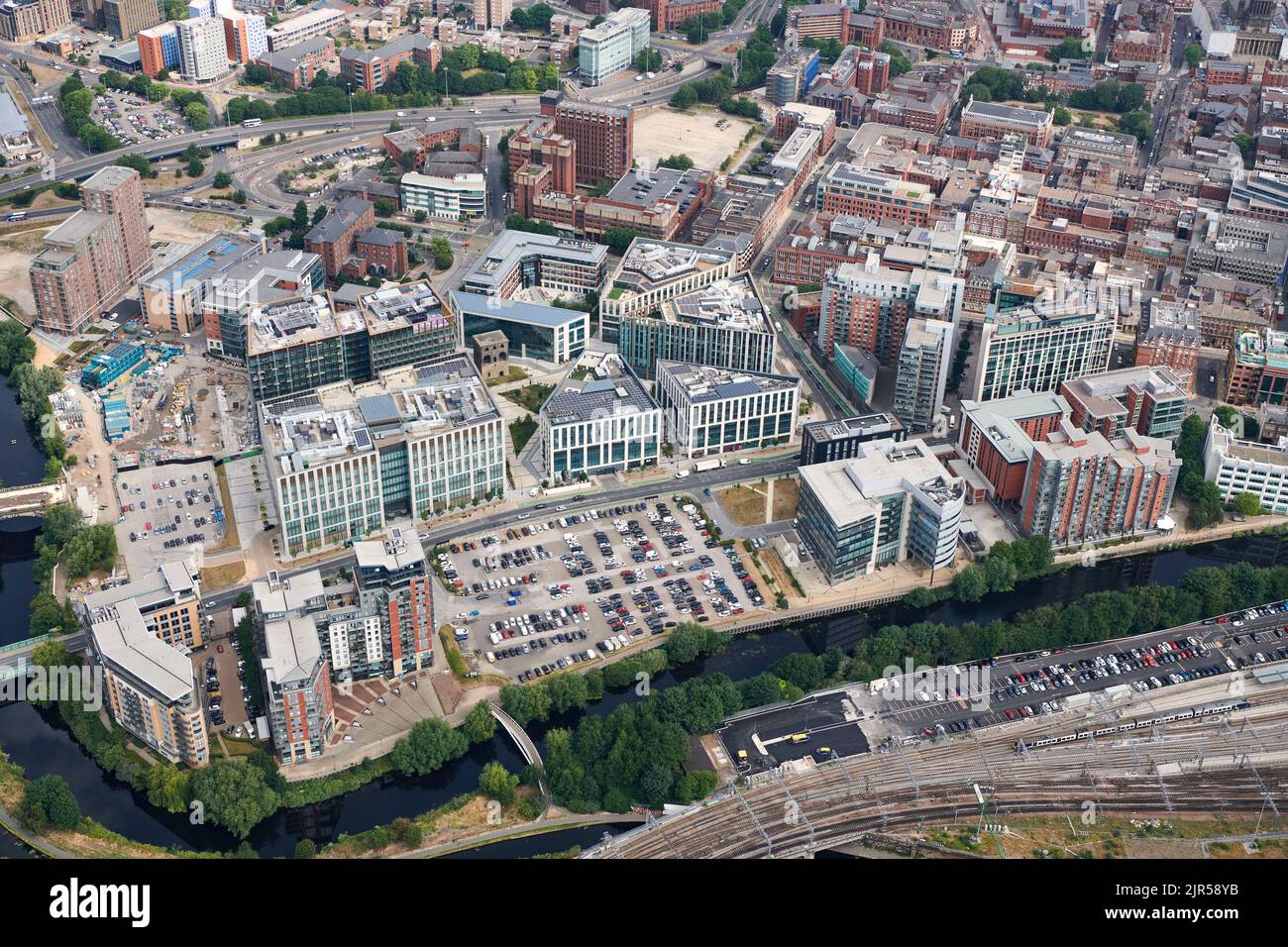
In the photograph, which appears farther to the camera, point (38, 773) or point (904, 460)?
point (904, 460)

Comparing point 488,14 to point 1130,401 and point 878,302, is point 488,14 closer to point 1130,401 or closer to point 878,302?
point 878,302

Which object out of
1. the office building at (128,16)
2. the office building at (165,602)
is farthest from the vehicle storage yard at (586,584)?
the office building at (128,16)

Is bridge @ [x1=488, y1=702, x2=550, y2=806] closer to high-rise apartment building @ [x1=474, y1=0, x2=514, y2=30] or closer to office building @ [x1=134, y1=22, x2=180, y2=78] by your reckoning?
office building @ [x1=134, y1=22, x2=180, y2=78]

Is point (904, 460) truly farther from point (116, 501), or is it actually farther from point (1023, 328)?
point (116, 501)

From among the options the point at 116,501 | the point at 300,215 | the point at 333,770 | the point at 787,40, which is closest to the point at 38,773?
the point at 333,770

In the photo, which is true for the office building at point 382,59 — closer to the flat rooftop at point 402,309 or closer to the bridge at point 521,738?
the flat rooftop at point 402,309

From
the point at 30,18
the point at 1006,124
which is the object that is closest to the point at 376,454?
the point at 1006,124

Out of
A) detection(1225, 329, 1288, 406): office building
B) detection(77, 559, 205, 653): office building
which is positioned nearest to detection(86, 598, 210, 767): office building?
detection(77, 559, 205, 653): office building
